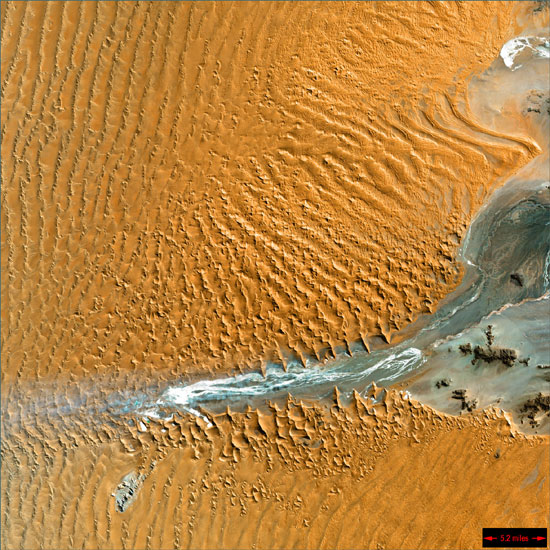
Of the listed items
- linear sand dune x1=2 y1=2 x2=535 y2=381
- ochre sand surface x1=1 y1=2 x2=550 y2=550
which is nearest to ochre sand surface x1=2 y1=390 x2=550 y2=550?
ochre sand surface x1=1 y1=2 x2=550 y2=550

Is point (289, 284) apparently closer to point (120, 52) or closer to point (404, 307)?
point (404, 307)

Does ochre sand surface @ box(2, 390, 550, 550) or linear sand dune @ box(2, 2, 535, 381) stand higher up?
linear sand dune @ box(2, 2, 535, 381)

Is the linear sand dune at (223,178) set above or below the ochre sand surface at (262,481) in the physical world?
above

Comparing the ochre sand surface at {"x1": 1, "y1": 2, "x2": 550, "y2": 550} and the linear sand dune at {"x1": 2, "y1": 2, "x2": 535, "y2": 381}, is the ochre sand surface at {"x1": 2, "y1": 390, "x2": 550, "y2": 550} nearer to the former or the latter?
the ochre sand surface at {"x1": 1, "y1": 2, "x2": 550, "y2": 550}

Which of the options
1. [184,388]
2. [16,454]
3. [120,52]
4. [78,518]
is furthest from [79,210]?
[78,518]

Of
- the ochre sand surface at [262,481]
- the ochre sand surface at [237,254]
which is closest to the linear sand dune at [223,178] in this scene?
Answer: the ochre sand surface at [237,254]

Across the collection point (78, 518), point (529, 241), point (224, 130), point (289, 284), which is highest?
point (224, 130)

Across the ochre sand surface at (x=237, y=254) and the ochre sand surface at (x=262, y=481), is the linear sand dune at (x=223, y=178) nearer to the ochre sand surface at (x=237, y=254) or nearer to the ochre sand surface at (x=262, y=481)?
the ochre sand surface at (x=237, y=254)

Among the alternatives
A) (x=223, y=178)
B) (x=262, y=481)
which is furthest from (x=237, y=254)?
(x=262, y=481)

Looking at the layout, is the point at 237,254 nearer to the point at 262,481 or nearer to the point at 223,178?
the point at 223,178
